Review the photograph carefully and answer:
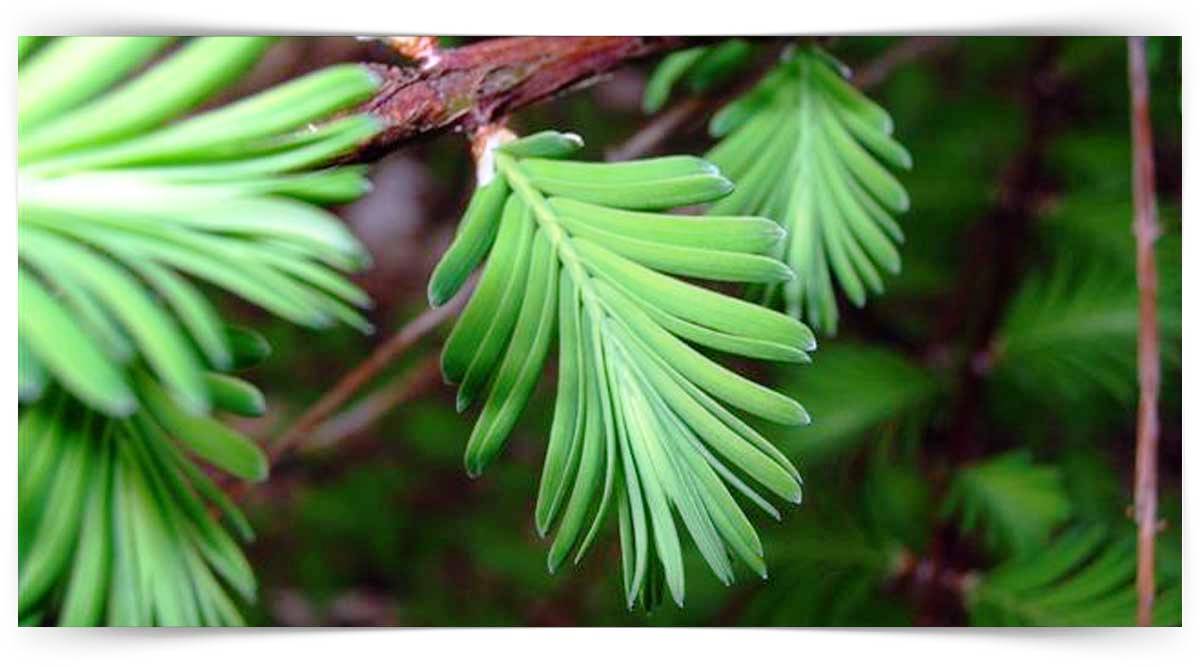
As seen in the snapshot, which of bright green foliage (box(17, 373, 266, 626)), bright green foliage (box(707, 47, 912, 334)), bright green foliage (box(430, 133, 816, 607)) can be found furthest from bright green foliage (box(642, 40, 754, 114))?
bright green foliage (box(17, 373, 266, 626))

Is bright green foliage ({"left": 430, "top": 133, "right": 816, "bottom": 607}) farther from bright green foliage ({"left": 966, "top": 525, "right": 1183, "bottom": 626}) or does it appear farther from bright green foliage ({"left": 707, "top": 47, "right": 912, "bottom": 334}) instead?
bright green foliage ({"left": 966, "top": 525, "right": 1183, "bottom": 626})

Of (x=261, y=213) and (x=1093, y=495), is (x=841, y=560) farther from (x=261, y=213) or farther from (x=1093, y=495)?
(x=261, y=213)

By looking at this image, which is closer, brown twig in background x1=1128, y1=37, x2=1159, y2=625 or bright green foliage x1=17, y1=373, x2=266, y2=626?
bright green foliage x1=17, y1=373, x2=266, y2=626

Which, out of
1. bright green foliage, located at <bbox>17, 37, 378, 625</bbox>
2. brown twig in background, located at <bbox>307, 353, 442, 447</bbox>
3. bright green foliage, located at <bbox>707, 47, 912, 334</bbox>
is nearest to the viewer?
bright green foliage, located at <bbox>17, 37, 378, 625</bbox>

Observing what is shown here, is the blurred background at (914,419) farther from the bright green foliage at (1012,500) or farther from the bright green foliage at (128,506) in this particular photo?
the bright green foliage at (128,506)

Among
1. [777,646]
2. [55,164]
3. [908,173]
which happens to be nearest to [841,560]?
[777,646]

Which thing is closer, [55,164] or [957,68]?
[55,164]
